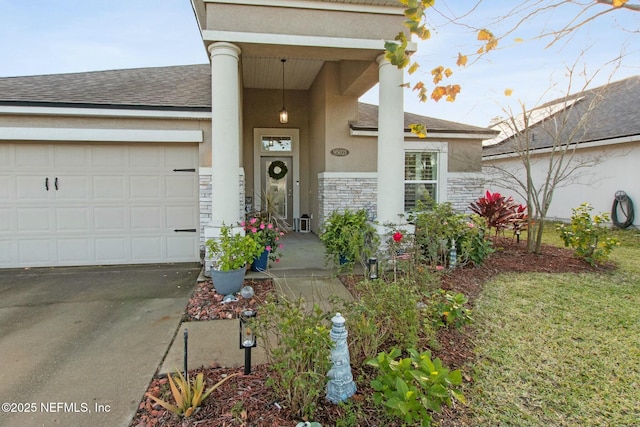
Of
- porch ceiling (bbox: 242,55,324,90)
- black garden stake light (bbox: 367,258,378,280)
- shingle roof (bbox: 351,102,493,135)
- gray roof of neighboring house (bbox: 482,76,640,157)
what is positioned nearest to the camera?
black garden stake light (bbox: 367,258,378,280)

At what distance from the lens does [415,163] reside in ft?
29.6

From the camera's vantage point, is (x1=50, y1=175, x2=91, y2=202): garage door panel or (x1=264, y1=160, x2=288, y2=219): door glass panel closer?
(x1=50, y1=175, x2=91, y2=202): garage door panel

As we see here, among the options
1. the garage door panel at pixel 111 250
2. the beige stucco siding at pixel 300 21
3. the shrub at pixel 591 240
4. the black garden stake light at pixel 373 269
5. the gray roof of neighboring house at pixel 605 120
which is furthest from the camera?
the gray roof of neighboring house at pixel 605 120

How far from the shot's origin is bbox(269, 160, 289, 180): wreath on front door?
10.3m

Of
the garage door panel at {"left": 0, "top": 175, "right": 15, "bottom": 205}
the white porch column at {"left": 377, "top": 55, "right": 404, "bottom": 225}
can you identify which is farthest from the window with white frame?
the garage door panel at {"left": 0, "top": 175, "right": 15, "bottom": 205}

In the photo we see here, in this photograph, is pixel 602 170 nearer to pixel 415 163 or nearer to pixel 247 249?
pixel 415 163

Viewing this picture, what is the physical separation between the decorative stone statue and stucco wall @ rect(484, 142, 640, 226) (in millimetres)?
8175

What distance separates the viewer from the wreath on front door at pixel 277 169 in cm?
1030

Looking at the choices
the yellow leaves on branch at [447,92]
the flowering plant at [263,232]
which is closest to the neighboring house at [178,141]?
the flowering plant at [263,232]

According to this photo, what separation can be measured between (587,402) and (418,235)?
339 cm

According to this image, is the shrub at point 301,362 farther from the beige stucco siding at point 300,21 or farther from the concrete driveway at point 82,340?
the beige stucco siding at point 300,21

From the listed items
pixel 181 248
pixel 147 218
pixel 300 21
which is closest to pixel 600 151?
pixel 300 21

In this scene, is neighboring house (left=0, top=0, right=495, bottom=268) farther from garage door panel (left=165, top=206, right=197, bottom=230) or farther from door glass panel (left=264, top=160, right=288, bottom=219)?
door glass panel (left=264, top=160, right=288, bottom=219)

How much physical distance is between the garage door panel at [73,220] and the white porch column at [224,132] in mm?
2767
